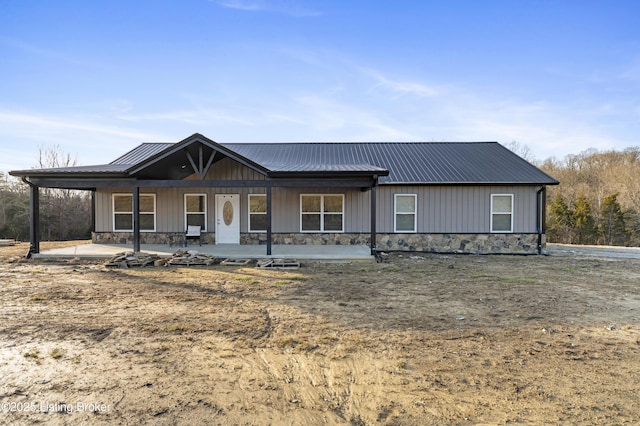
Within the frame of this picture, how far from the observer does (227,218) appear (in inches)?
534

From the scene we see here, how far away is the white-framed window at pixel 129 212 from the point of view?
1361 centimetres

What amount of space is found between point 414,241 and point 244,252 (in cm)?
638

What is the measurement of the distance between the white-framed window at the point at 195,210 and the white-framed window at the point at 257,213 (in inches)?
70.5

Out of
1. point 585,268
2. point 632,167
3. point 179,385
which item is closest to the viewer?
point 179,385

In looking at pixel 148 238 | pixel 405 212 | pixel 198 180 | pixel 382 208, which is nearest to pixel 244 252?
pixel 198 180

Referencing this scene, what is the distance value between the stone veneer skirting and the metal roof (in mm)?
2074

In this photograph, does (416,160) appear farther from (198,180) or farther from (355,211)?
(198,180)

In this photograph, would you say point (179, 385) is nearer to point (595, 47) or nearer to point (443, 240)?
point (443, 240)

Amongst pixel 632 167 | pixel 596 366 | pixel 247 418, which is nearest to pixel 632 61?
pixel 632 167

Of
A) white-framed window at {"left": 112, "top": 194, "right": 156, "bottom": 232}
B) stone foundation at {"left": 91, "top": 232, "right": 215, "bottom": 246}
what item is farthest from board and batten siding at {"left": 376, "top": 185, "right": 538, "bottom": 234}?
white-framed window at {"left": 112, "top": 194, "right": 156, "bottom": 232}

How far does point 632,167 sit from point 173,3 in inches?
1337

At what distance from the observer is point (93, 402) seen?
2807 mm

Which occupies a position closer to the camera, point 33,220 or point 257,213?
point 33,220

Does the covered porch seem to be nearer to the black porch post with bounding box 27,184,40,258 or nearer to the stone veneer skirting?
the black porch post with bounding box 27,184,40,258
